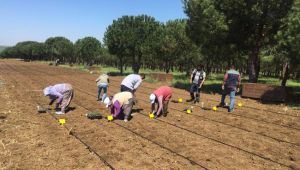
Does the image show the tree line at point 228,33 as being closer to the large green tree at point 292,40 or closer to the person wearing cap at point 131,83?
the large green tree at point 292,40

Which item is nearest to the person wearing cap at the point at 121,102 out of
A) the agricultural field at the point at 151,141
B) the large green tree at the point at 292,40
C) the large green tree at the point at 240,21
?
the agricultural field at the point at 151,141

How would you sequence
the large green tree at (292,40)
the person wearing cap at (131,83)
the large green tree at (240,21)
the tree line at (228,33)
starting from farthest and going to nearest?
1. the large green tree at (240,21)
2. the tree line at (228,33)
3. the large green tree at (292,40)
4. the person wearing cap at (131,83)

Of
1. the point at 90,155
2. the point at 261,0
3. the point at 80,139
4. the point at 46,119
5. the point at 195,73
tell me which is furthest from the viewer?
the point at 261,0

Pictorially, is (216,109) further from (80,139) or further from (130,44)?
(130,44)

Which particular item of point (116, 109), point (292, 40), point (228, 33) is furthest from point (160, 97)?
point (228, 33)

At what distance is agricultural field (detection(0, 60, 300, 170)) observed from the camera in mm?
7883

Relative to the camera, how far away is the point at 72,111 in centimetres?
1425

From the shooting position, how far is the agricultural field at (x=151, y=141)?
7883mm

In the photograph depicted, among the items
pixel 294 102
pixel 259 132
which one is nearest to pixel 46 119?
pixel 259 132

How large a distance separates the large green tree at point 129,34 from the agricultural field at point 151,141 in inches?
1280

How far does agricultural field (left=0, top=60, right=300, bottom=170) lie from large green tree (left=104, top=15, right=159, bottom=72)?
32499 millimetres

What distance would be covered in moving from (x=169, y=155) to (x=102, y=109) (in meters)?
7.12

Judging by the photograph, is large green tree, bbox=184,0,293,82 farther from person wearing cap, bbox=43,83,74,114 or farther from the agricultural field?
person wearing cap, bbox=43,83,74,114

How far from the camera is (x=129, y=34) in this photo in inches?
1834
